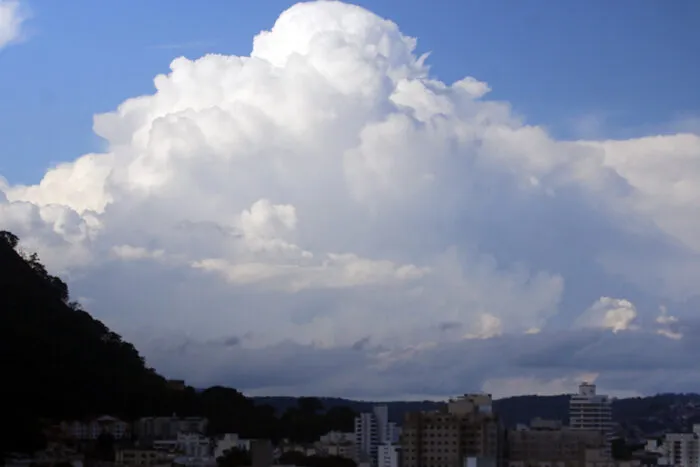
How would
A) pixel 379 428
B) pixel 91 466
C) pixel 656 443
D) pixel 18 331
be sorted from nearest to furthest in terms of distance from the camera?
pixel 91 466, pixel 18 331, pixel 379 428, pixel 656 443

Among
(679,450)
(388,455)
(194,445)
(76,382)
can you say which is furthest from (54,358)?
(679,450)

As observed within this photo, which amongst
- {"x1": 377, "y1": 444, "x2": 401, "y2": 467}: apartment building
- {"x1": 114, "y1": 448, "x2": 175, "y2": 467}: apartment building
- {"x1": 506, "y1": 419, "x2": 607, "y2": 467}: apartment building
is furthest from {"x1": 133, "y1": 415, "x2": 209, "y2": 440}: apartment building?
{"x1": 506, "y1": 419, "x2": 607, "y2": 467}: apartment building

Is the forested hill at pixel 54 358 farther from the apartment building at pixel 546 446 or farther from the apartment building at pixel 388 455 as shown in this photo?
the apartment building at pixel 546 446

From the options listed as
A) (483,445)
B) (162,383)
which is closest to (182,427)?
(162,383)

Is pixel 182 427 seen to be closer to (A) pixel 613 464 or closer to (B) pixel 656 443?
(A) pixel 613 464

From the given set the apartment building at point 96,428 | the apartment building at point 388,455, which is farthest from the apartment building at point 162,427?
the apartment building at point 388,455

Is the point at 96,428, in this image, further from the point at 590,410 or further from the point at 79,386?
the point at 590,410

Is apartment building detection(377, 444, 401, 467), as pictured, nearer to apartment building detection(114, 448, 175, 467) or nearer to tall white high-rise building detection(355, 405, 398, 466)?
tall white high-rise building detection(355, 405, 398, 466)
